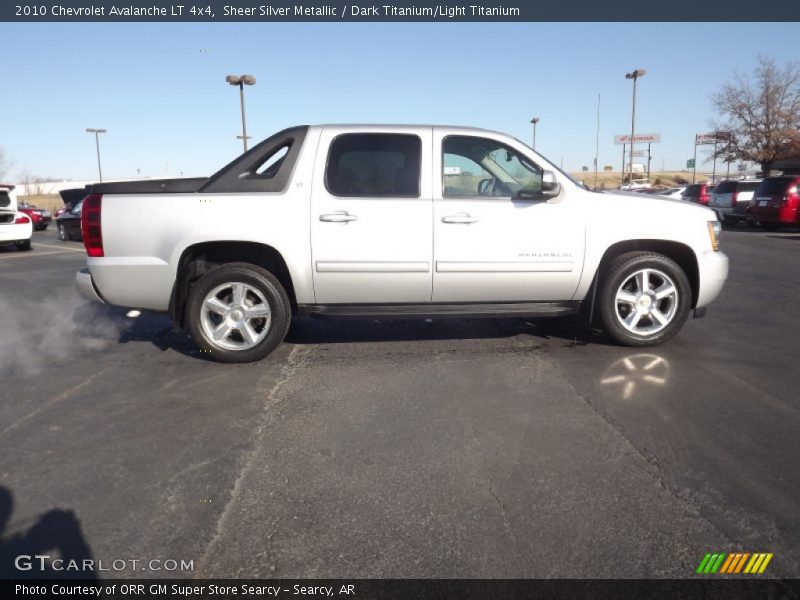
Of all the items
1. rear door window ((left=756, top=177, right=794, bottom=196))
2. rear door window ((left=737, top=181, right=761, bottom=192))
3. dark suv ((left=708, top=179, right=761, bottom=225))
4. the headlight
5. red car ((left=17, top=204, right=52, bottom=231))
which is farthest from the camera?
red car ((left=17, top=204, right=52, bottom=231))

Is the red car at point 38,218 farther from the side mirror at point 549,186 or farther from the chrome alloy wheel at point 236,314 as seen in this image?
the side mirror at point 549,186

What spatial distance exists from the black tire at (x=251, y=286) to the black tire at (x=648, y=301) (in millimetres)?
2690

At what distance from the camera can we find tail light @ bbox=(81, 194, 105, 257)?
4.45 m

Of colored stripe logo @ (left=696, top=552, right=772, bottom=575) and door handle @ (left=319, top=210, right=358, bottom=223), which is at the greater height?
door handle @ (left=319, top=210, right=358, bottom=223)

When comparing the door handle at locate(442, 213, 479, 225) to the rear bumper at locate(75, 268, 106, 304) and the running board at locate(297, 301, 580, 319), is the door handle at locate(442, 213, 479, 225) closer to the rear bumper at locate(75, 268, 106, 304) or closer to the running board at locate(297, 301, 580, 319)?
the running board at locate(297, 301, 580, 319)

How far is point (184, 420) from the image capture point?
140 inches

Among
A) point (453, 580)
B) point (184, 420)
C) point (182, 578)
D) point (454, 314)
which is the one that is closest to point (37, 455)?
point (184, 420)

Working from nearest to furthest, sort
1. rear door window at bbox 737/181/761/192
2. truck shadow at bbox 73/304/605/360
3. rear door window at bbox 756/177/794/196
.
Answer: truck shadow at bbox 73/304/605/360
rear door window at bbox 756/177/794/196
rear door window at bbox 737/181/761/192

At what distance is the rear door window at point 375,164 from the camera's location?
4645 millimetres

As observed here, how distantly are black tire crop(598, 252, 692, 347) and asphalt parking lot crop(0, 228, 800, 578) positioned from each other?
0.44ft

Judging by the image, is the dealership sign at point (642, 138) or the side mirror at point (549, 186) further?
the dealership sign at point (642, 138)

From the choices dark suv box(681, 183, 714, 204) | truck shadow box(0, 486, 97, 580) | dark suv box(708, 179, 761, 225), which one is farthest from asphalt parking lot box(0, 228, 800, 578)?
dark suv box(681, 183, 714, 204)

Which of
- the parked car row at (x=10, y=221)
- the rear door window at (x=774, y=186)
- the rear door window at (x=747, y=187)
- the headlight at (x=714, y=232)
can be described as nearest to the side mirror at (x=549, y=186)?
the headlight at (x=714, y=232)

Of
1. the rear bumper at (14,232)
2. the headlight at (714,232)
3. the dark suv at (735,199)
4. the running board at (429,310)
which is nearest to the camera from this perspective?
the running board at (429,310)
